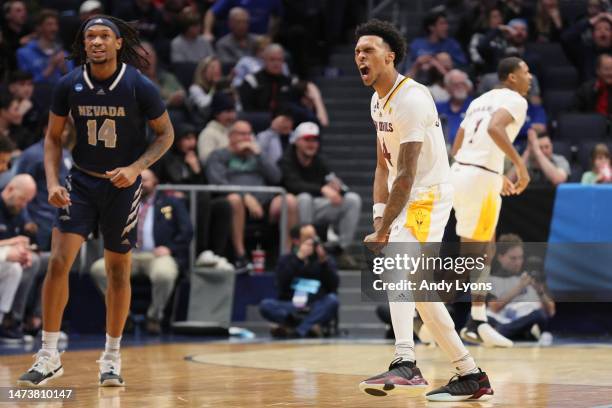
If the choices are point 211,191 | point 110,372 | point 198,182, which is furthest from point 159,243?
point 110,372

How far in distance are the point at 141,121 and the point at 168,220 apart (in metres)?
5.46

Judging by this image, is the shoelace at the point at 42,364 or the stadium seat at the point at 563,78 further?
the stadium seat at the point at 563,78

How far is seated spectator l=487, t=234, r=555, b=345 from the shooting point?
11758 millimetres

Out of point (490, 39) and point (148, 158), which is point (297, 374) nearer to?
point (148, 158)

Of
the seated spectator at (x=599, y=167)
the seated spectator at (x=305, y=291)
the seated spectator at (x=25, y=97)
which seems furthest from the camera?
the seated spectator at (x=25, y=97)

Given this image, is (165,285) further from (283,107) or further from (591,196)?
(591,196)

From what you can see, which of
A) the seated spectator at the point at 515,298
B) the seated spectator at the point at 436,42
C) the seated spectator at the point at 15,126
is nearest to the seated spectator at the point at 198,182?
the seated spectator at the point at 15,126

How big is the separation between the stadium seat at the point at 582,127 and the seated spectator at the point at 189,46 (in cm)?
497

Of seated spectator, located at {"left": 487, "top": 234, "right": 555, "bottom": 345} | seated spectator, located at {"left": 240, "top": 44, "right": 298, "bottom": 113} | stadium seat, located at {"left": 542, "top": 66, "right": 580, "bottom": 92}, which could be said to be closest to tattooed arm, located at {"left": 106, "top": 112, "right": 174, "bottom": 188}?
seated spectator, located at {"left": 487, "top": 234, "right": 555, "bottom": 345}

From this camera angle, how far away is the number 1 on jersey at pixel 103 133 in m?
7.49

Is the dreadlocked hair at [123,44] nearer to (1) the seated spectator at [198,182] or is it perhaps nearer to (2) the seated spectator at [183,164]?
(1) the seated spectator at [198,182]

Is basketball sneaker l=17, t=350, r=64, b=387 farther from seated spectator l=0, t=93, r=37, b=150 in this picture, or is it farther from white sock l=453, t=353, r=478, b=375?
seated spectator l=0, t=93, r=37, b=150

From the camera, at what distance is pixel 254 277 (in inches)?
532

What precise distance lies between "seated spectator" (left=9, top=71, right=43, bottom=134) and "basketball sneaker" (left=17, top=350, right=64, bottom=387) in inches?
289
